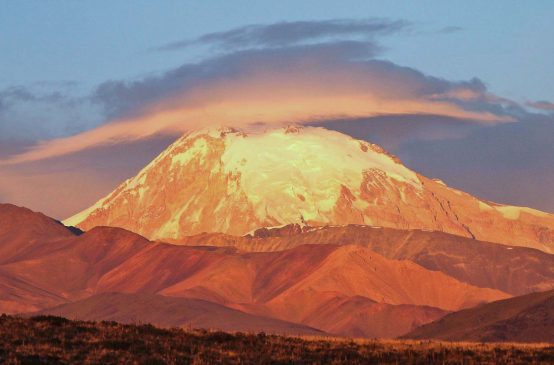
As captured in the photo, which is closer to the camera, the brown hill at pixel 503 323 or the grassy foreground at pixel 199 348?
the grassy foreground at pixel 199 348

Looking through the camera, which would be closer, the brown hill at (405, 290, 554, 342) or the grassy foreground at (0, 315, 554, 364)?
the grassy foreground at (0, 315, 554, 364)

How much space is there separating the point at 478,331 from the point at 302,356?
302 feet

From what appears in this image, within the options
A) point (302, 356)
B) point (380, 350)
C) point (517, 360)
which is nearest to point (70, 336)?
point (302, 356)

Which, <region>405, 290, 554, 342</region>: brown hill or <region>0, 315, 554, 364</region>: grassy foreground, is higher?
<region>0, 315, 554, 364</region>: grassy foreground

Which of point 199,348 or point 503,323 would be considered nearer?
point 199,348

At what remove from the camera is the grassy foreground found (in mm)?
Result: 42219

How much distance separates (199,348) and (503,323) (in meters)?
92.8

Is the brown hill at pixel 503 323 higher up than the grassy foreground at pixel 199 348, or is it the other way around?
the grassy foreground at pixel 199 348

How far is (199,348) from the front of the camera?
44.9 metres

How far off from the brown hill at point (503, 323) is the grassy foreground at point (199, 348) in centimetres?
7461

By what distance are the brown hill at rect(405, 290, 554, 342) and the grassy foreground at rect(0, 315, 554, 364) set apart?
74.6 meters

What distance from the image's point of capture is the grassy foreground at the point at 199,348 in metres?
42.2

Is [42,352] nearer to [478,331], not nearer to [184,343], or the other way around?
[184,343]

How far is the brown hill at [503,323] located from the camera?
125625 millimetres
